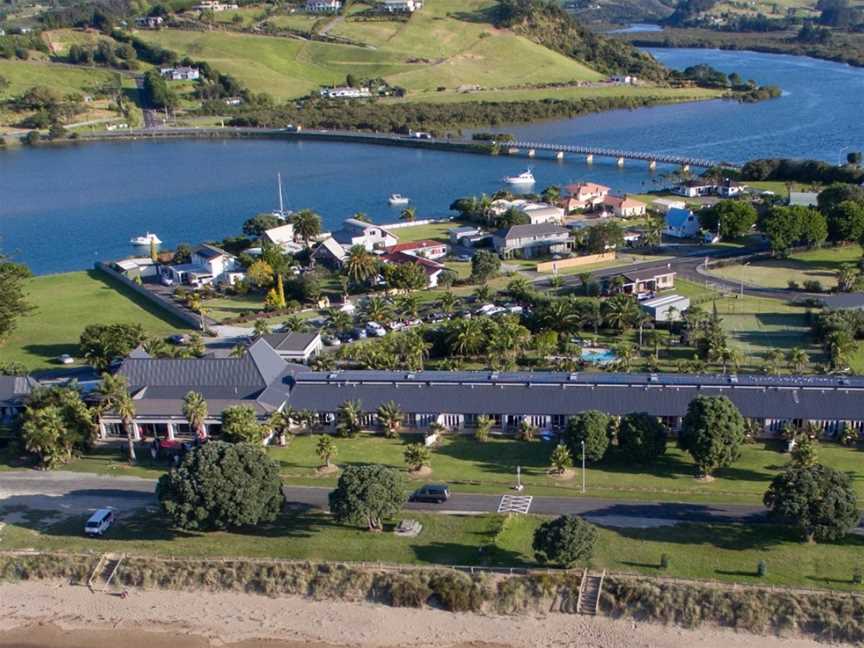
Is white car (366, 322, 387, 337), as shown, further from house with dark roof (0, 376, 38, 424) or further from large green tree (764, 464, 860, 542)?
large green tree (764, 464, 860, 542)

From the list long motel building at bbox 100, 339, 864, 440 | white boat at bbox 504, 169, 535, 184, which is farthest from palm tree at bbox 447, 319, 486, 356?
white boat at bbox 504, 169, 535, 184

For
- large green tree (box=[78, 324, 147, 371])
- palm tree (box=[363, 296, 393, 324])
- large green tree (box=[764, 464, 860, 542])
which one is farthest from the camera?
palm tree (box=[363, 296, 393, 324])

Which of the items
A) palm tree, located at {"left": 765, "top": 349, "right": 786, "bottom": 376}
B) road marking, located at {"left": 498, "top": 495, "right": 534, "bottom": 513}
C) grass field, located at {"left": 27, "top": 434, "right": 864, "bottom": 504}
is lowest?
road marking, located at {"left": 498, "top": 495, "right": 534, "bottom": 513}

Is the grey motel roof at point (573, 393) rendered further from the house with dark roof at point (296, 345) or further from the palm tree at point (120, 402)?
the palm tree at point (120, 402)

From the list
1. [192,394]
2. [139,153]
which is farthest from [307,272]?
[139,153]

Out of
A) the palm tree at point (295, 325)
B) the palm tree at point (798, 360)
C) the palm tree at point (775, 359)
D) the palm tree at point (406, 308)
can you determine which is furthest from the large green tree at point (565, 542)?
the palm tree at point (406, 308)

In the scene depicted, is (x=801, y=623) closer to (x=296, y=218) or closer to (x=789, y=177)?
(x=296, y=218)
